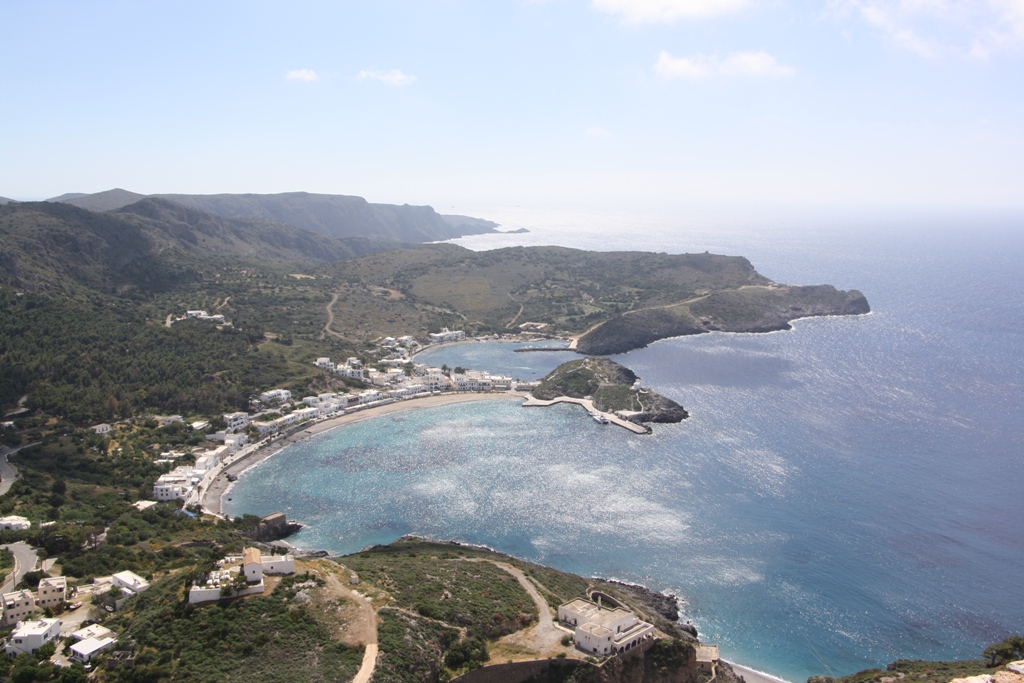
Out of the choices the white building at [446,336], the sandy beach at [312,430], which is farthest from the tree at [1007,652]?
the white building at [446,336]

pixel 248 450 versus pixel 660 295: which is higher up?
pixel 660 295

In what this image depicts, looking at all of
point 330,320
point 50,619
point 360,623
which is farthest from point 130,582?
point 330,320

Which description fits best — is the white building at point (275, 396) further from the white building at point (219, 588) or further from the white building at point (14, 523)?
the white building at point (219, 588)

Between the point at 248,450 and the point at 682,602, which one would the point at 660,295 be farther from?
the point at 682,602

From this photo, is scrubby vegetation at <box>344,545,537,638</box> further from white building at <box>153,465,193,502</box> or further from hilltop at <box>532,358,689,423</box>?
hilltop at <box>532,358,689,423</box>

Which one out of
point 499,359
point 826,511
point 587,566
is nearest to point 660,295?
point 499,359

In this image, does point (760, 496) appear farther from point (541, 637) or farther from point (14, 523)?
point (14, 523)
